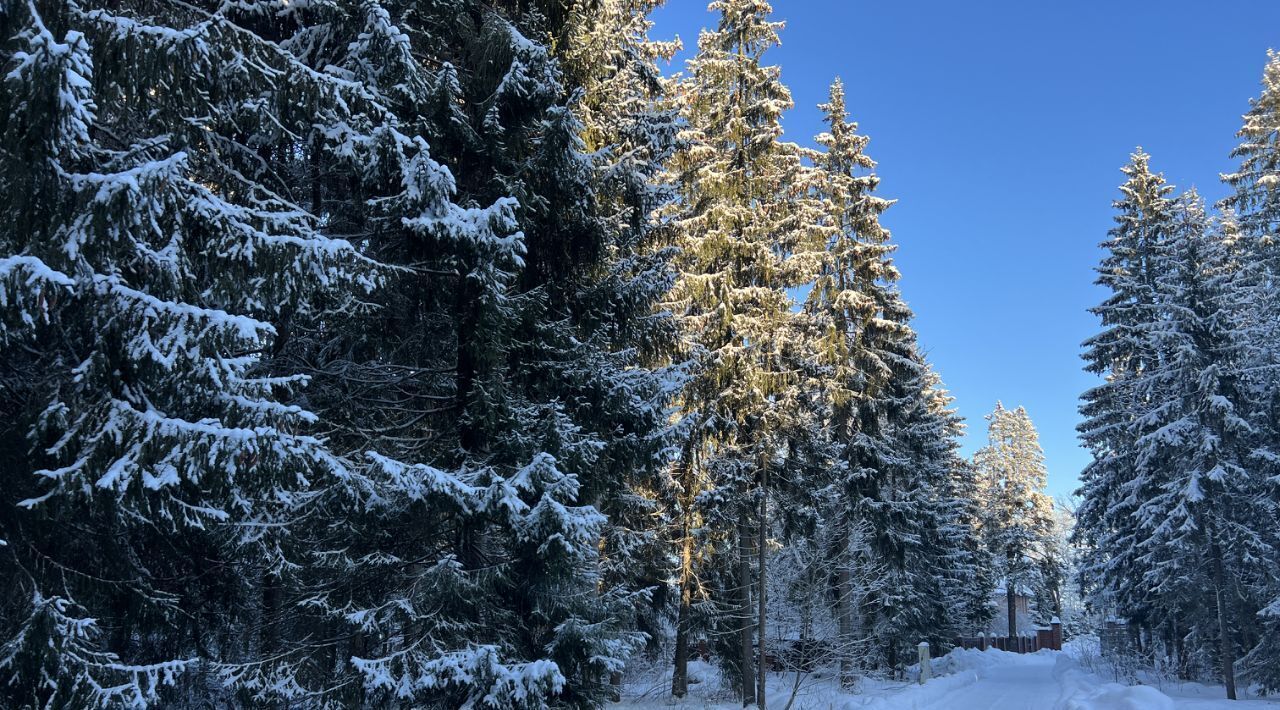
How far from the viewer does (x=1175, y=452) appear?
20.8 m

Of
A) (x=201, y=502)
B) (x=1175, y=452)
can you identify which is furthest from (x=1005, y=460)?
(x=201, y=502)

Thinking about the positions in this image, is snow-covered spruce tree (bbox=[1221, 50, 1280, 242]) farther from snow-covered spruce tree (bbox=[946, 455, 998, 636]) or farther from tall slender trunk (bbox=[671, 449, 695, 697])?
tall slender trunk (bbox=[671, 449, 695, 697])

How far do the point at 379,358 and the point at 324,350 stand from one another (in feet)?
2.33

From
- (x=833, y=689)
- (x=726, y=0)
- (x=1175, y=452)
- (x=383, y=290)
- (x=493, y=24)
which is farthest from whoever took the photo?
(x=1175, y=452)

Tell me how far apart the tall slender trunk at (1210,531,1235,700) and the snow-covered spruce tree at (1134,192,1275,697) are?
0.09 feet

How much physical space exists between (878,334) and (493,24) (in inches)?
711

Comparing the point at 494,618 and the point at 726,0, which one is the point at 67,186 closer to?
the point at 494,618

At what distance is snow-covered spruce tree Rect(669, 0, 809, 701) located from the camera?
50.4 feet

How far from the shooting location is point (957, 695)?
62.3 feet

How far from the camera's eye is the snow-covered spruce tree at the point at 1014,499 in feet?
153

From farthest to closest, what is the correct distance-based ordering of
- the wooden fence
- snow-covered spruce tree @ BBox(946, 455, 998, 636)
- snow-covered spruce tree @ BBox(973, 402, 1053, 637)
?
snow-covered spruce tree @ BBox(973, 402, 1053, 637) < the wooden fence < snow-covered spruce tree @ BBox(946, 455, 998, 636)

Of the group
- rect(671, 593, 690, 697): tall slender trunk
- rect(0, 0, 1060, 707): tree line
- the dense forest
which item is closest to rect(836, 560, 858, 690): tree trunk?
the dense forest

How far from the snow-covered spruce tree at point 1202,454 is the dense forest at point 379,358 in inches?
431

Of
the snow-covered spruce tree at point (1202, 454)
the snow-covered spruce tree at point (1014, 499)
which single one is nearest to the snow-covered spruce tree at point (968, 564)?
the snow-covered spruce tree at point (1014, 499)
